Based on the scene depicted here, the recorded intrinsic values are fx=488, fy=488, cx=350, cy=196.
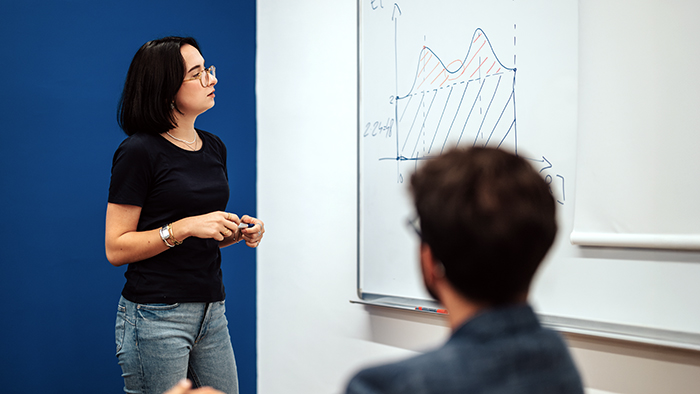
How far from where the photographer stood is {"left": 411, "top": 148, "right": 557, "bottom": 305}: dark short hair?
0.53 meters

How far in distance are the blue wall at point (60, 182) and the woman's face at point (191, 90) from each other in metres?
0.64

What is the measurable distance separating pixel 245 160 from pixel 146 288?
115 cm

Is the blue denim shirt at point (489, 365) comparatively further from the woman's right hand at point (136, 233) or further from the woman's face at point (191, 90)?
the woman's face at point (191, 90)

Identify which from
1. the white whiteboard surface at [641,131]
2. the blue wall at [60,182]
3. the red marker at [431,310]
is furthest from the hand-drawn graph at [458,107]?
the blue wall at [60,182]

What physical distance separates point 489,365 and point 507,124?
113 centimetres

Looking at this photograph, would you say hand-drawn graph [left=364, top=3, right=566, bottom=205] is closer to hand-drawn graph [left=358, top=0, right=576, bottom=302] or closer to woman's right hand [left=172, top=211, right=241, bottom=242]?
hand-drawn graph [left=358, top=0, right=576, bottom=302]

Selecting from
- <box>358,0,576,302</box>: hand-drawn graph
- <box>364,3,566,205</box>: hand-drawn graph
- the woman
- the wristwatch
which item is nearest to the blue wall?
the woman

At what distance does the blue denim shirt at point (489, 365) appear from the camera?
0.49 meters

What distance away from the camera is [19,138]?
5.41ft

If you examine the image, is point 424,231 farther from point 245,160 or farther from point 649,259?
point 245,160

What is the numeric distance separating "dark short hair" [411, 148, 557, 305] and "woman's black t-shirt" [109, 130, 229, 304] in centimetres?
91

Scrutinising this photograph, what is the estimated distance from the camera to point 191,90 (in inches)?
53.9

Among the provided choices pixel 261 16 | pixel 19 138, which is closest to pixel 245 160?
pixel 261 16

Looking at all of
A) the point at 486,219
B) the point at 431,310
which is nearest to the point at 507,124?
the point at 431,310
